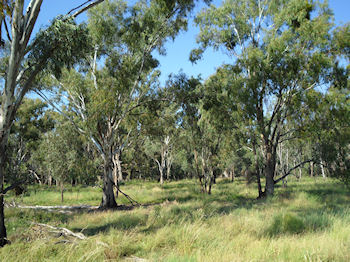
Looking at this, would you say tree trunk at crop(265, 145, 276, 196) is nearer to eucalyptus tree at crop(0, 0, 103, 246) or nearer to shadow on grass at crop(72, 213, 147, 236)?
shadow on grass at crop(72, 213, 147, 236)

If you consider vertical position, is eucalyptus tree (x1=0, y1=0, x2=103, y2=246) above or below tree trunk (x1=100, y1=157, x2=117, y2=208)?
above

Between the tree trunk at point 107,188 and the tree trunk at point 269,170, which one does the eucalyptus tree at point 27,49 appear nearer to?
the tree trunk at point 107,188

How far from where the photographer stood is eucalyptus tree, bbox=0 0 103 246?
5754 mm

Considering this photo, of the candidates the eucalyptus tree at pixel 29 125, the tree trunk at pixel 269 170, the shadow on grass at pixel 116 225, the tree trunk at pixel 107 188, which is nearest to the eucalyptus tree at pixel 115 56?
the tree trunk at pixel 107 188

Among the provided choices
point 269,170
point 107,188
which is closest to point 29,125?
point 107,188

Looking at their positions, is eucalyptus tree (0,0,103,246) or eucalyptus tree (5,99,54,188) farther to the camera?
eucalyptus tree (5,99,54,188)

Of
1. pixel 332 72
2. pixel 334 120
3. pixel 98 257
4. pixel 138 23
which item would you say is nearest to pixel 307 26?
pixel 332 72

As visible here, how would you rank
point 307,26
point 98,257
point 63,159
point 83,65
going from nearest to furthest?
1. point 98,257
2. point 307,26
3. point 83,65
4. point 63,159

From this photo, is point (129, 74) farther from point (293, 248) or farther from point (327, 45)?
point (293, 248)

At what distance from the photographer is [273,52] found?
1341cm

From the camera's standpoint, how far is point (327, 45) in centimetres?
1377

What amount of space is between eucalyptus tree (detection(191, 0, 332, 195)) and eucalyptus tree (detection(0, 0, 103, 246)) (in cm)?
935

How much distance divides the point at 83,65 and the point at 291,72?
12.1 meters

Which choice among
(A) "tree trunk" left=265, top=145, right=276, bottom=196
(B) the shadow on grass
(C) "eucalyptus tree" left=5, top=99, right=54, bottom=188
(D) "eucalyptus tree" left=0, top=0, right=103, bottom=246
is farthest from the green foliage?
(C) "eucalyptus tree" left=5, top=99, right=54, bottom=188
